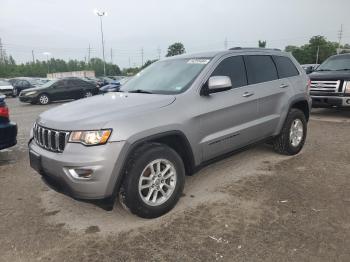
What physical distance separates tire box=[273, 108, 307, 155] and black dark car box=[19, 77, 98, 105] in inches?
591

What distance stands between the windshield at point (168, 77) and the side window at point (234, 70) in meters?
0.21

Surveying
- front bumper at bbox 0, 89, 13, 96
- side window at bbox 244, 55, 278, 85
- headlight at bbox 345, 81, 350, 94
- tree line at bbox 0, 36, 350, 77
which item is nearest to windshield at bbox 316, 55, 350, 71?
headlight at bbox 345, 81, 350, 94

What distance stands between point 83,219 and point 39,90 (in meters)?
15.6

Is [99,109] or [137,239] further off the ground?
[99,109]

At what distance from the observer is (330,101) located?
30.5 feet

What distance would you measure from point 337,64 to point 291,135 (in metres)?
5.86

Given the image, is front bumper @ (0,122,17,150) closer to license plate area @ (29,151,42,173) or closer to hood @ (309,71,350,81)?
license plate area @ (29,151,42,173)

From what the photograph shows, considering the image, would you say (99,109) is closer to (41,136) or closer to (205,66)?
(41,136)

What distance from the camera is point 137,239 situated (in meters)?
3.24

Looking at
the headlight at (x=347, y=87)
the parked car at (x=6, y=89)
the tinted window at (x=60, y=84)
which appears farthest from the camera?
the parked car at (x=6, y=89)

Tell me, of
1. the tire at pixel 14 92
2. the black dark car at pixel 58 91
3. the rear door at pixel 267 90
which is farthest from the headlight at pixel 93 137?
the tire at pixel 14 92

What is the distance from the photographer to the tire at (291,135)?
17.9 ft

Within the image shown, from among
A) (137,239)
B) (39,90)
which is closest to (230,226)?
(137,239)

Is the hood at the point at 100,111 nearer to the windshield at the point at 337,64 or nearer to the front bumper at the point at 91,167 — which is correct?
the front bumper at the point at 91,167
